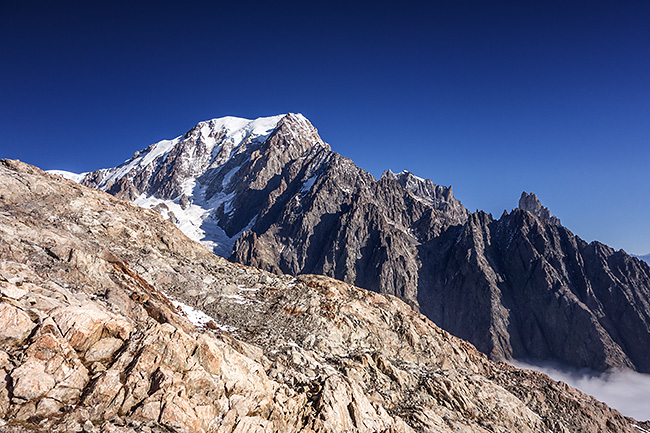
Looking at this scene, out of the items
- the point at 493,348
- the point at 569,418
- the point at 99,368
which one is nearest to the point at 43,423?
the point at 99,368

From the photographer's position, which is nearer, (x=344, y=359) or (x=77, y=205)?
(x=344, y=359)

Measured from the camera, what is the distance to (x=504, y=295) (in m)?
174

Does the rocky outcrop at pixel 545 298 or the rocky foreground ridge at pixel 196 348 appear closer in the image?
the rocky foreground ridge at pixel 196 348

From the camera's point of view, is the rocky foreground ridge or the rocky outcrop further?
the rocky outcrop

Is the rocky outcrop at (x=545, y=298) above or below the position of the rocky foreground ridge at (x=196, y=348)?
above

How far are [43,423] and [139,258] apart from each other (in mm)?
26660

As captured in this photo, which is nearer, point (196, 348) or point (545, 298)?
point (196, 348)

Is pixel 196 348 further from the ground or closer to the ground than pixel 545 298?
closer to the ground

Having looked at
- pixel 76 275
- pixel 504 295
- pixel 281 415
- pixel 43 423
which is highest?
pixel 504 295

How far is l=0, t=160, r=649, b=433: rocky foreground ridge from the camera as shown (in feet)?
52.9

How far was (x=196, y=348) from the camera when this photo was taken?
20.8m

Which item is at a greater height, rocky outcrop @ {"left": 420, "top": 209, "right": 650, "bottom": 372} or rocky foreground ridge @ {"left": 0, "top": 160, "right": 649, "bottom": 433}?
rocky outcrop @ {"left": 420, "top": 209, "right": 650, "bottom": 372}

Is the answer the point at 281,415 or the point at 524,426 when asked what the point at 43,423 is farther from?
the point at 524,426

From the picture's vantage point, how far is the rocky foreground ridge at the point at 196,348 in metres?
16.1
